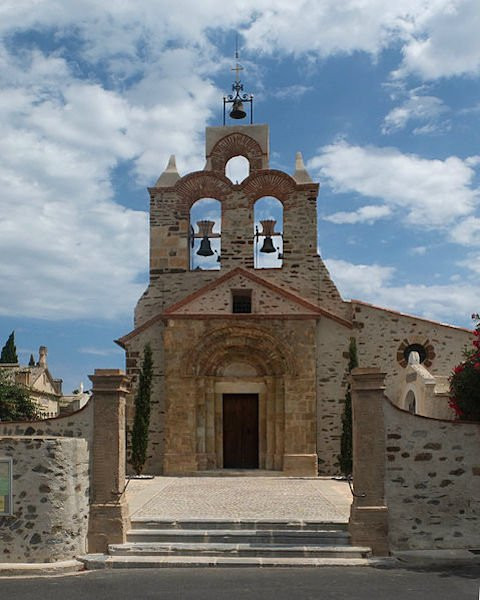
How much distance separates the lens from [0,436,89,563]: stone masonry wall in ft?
29.9

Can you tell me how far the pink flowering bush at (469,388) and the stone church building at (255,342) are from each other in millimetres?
7668

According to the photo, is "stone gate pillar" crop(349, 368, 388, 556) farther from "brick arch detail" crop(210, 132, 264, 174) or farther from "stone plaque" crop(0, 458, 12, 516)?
"brick arch detail" crop(210, 132, 264, 174)

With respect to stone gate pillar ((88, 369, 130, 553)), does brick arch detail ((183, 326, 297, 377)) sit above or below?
above

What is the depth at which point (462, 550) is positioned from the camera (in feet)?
31.7

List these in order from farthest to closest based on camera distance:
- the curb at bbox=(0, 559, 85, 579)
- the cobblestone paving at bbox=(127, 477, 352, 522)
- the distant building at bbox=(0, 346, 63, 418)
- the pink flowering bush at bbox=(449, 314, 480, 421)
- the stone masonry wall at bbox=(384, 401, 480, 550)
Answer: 1. the distant building at bbox=(0, 346, 63, 418)
2. the pink flowering bush at bbox=(449, 314, 480, 421)
3. the cobblestone paving at bbox=(127, 477, 352, 522)
4. the stone masonry wall at bbox=(384, 401, 480, 550)
5. the curb at bbox=(0, 559, 85, 579)

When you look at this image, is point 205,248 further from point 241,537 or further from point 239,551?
point 239,551

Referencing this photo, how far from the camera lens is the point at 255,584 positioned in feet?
26.9

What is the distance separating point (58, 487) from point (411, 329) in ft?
45.3

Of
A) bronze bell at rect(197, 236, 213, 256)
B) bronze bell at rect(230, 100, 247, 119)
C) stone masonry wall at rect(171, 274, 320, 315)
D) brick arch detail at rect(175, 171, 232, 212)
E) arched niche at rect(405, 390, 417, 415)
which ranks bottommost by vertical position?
arched niche at rect(405, 390, 417, 415)

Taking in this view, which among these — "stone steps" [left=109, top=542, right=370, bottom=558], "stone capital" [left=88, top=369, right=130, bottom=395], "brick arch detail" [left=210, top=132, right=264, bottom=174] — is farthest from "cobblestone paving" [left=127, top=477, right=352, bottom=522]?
"brick arch detail" [left=210, top=132, right=264, bottom=174]

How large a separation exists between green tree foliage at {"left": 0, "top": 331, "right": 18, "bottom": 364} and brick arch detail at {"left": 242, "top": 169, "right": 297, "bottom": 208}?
24423 mm

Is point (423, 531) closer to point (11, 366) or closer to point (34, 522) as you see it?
point (34, 522)

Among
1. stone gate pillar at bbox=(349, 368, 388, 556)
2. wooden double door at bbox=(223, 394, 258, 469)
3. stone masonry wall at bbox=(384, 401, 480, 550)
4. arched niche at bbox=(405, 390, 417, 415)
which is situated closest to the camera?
stone gate pillar at bbox=(349, 368, 388, 556)

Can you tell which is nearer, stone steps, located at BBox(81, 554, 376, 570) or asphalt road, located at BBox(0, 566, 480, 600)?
asphalt road, located at BBox(0, 566, 480, 600)
